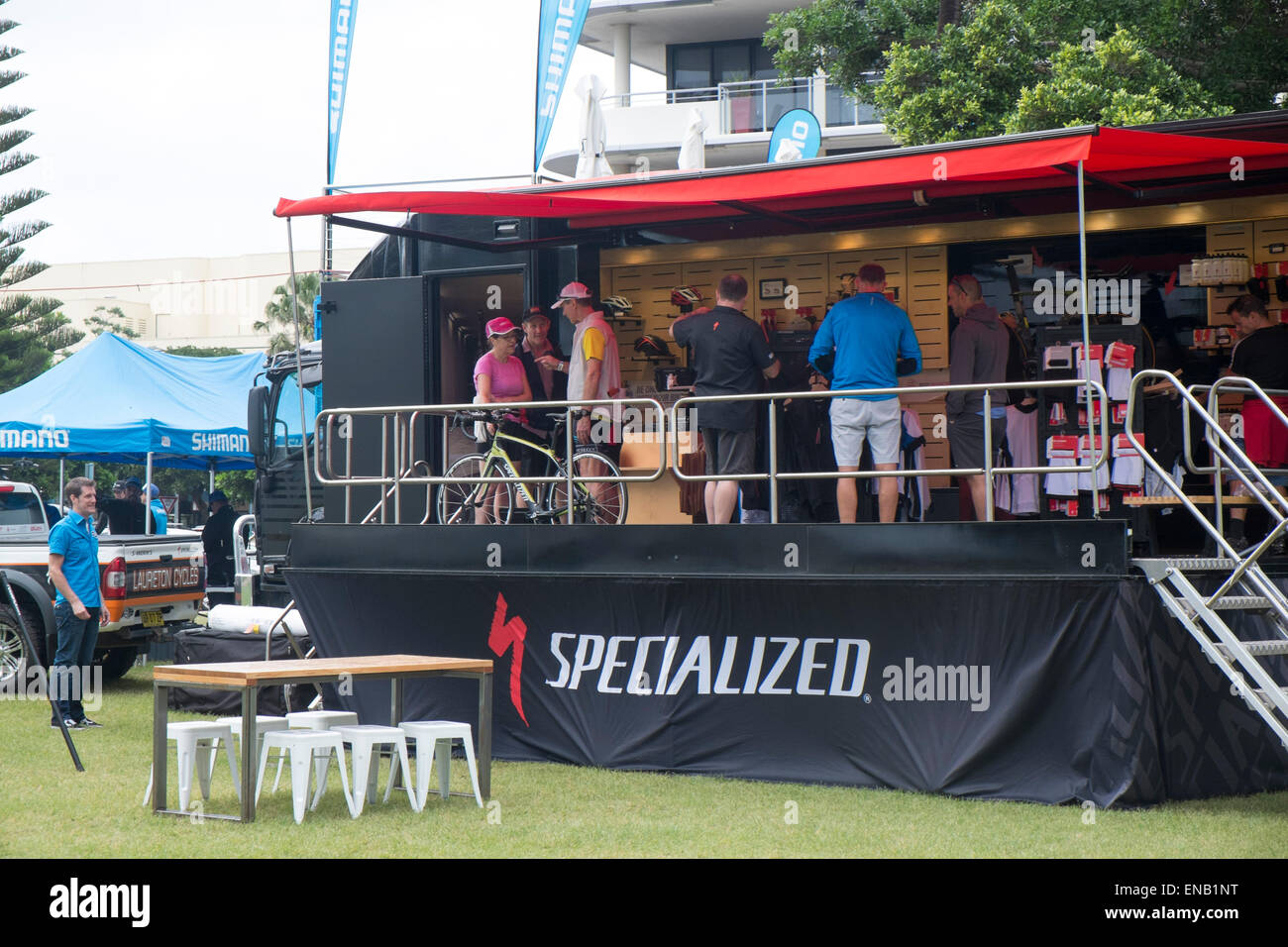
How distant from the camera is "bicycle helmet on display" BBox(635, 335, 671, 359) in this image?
492 inches

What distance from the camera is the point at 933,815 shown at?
759 cm

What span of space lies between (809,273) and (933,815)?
599 cm

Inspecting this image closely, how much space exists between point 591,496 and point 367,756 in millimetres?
2642

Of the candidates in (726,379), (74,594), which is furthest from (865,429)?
(74,594)

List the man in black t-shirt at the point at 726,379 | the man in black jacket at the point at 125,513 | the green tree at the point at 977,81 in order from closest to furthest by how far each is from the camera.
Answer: the man in black t-shirt at the point at 726,379 < the green tree at the point at 977,81 < the man in black jacket at the point at 125,513

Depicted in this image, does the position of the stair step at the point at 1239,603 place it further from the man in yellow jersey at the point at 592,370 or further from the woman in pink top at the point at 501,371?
the woman in pink top at the point at 501,371

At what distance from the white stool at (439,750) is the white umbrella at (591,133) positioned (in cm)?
542

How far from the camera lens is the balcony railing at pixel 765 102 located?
34.9 meters

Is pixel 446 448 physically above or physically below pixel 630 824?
above

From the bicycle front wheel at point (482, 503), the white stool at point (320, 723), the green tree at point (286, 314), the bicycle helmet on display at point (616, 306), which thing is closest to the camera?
the white stool at point (320, 723)

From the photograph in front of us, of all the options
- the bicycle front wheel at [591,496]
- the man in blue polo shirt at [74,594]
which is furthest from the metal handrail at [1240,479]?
the man in blue polo shirt at [74,594]

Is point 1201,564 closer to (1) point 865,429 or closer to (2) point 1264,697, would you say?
(2) point 1264,697

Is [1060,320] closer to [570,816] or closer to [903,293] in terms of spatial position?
[903,293]

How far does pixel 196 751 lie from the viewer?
316 inches
